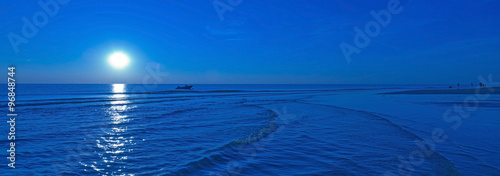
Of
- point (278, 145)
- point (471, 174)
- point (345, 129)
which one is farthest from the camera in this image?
point (345, 129)

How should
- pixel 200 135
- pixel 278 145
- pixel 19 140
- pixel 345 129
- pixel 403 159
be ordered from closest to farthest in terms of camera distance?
pixel 403 159 → pixel 278 145 → pixel 19 140 → pixel 200 135 → pixel 345 129

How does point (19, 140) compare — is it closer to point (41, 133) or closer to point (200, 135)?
point (41, 133)

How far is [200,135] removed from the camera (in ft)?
43.8

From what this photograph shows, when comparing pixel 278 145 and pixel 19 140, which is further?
pixel 19 140

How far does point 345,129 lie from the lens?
14.8m

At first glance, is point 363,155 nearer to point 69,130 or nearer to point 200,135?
point 200,135

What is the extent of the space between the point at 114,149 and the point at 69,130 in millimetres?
6410

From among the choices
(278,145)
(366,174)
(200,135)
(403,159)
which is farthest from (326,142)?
(200,135)

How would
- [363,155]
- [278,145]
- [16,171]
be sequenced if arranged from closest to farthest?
1. [16,171]
2. [363,155]
3. [278,145]

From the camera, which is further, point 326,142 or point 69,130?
point 69,130

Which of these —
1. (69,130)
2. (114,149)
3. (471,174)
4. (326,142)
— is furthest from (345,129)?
(69,130)

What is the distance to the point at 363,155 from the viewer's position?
9250 millimetres

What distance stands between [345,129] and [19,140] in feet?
51.6

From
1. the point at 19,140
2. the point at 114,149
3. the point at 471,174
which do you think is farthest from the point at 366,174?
the point at 19,140
